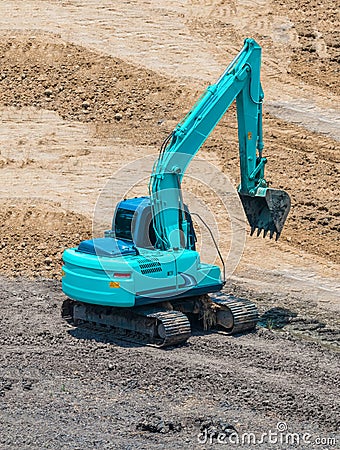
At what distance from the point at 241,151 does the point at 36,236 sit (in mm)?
6111

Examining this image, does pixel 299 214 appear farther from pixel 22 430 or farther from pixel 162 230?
pixel 22 430

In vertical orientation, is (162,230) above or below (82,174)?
above

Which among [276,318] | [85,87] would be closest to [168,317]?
[276,318]

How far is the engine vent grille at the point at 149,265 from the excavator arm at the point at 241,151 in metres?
0.63

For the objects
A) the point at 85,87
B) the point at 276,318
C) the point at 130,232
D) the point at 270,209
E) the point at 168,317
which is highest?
the point at 270,209

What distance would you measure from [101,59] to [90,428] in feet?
60.8

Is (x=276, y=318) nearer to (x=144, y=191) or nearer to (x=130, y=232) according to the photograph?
(x=130, y=232)

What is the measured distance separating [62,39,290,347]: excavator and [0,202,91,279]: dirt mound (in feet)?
10.5

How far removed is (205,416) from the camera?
488 inches

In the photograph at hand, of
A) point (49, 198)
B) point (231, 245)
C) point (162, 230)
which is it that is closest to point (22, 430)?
point (162, 230)

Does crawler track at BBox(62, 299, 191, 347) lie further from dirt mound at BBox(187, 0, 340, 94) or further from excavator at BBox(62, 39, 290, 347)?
dirt mound at BBox(187, 0, 340, 94)

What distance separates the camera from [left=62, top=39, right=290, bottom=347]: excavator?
1496 cm

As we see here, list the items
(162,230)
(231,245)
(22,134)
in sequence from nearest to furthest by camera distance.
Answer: (162,230)
(231,245)
(22,134)

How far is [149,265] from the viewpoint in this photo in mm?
15062
